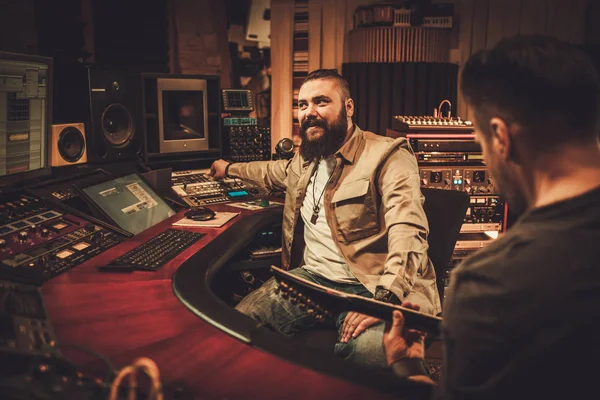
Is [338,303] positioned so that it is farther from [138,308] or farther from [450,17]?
[450,17]

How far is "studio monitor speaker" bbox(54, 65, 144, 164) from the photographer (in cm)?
253

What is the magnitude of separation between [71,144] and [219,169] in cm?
76

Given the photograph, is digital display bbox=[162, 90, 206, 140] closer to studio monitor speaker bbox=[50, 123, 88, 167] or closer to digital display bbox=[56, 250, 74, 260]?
studio monitor speaker bbox=[50, 123, 88, 167]

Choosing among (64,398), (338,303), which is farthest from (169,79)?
(64,398)

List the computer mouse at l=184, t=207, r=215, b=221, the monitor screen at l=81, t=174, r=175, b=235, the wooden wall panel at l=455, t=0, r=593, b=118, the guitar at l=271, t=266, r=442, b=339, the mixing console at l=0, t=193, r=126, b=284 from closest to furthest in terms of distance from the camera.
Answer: the guitar at l=271, t=266, r=442, b=339 → the mixing console at l=0, t=193, r=126, b=284 → the monitor screen at l=81, t=174, r=175, b=235 → the computer mouse at l=184, t=207, r=215, b=221 → the wooden wall panel at l=455, t=0, r=593, b=118

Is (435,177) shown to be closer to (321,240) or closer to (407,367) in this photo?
(321,240)

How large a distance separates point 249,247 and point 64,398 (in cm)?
180

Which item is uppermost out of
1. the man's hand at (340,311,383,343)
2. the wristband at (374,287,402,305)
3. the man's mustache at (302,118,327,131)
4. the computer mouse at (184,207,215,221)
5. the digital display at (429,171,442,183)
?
the man's mustache at (302,118,327,131)

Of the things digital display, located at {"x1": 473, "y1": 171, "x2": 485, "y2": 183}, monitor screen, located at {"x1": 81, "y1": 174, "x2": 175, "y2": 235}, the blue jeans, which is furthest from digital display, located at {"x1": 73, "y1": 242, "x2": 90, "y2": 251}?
digital display, located at {"x1": 473, "y1": 171, "x2": 485, "y2": 183}

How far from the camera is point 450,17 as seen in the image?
3.55 m

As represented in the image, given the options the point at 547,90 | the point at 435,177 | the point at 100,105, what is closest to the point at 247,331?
the point at 547,90

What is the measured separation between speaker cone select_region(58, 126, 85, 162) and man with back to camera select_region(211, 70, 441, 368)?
0.99 m

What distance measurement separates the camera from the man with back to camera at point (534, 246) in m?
0.76

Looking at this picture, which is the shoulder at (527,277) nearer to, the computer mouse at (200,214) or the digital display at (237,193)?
the computer mouse at (200,214)
